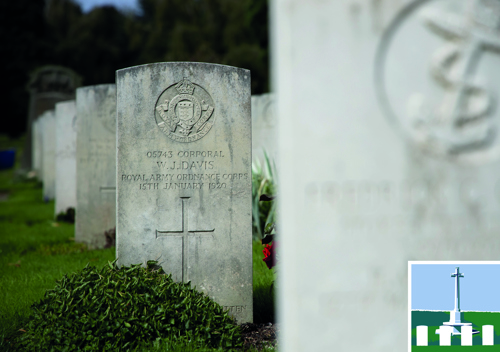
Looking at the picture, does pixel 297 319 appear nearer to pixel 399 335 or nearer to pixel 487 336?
pixel 399 335

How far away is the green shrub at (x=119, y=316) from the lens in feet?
10.5

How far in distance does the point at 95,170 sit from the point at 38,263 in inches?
60.9

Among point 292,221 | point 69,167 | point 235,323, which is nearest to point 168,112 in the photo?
point 235,323

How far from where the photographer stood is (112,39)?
32.2 metres

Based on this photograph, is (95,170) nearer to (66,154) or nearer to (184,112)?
(66,154)

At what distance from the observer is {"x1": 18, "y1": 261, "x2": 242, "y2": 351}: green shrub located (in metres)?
3.21

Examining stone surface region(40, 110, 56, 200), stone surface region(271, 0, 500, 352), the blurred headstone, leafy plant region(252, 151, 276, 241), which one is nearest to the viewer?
stone surface region(271, 0, 500, 352)

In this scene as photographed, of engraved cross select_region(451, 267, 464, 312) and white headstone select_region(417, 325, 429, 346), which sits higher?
engraved cross select_region(451, 267, 464, 312)

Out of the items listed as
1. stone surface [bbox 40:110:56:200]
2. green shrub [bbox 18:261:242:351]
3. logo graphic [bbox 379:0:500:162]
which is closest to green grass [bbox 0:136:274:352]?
green shrub [bbox 18:261:242:351]

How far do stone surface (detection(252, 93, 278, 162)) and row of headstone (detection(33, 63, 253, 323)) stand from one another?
4.62 metres

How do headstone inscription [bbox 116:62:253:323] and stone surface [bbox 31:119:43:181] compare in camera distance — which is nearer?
headstone inscription [bbox 116:62:253:323]

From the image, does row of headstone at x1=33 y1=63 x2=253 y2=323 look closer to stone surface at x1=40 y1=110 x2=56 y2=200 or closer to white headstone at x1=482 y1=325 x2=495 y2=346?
white headstone at x1=482 y1=325 x2=495 y2=346

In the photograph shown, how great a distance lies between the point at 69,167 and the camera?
28.3 ft

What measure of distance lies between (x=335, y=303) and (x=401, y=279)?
0.89ft
